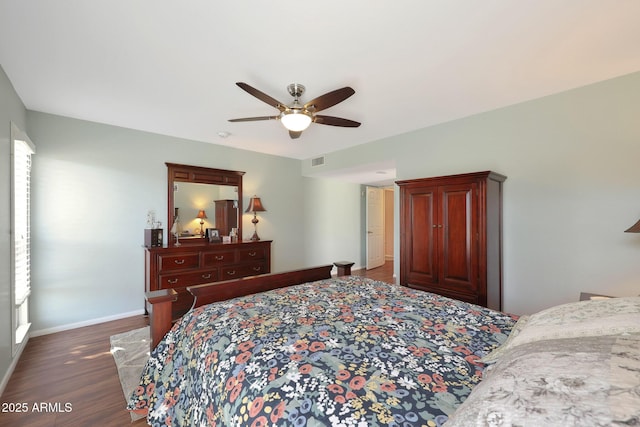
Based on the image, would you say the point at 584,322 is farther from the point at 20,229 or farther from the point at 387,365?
the point at 20,229

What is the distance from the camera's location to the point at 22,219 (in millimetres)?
2742

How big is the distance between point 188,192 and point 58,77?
6.47ft

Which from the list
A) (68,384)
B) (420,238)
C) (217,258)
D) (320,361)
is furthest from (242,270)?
(320,361)

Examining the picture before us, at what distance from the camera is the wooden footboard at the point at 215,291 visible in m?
1.76

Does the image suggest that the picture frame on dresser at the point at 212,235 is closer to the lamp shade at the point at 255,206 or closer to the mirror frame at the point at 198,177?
the mirror frame at the point at 198,177

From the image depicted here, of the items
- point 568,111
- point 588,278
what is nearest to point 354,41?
point 568,111

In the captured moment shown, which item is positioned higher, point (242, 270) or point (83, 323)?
point (242, 270)

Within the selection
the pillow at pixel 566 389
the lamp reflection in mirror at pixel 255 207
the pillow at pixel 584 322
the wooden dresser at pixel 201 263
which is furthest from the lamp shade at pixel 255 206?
the pillow at pixel 566 389

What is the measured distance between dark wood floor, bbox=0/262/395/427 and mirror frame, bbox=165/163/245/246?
1510mm

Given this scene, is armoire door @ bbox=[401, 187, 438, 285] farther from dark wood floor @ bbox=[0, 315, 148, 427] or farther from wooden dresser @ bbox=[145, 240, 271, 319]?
dark wood floor @ bbox=[0, 315, 148, 427]

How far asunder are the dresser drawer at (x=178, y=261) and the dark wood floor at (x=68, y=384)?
2.93 ft

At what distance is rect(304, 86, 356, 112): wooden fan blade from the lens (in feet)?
6.50

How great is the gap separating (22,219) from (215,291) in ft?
7.98

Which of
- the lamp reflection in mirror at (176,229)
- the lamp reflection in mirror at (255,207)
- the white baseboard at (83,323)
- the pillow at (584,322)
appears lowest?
the white baseboard at (83,323)
